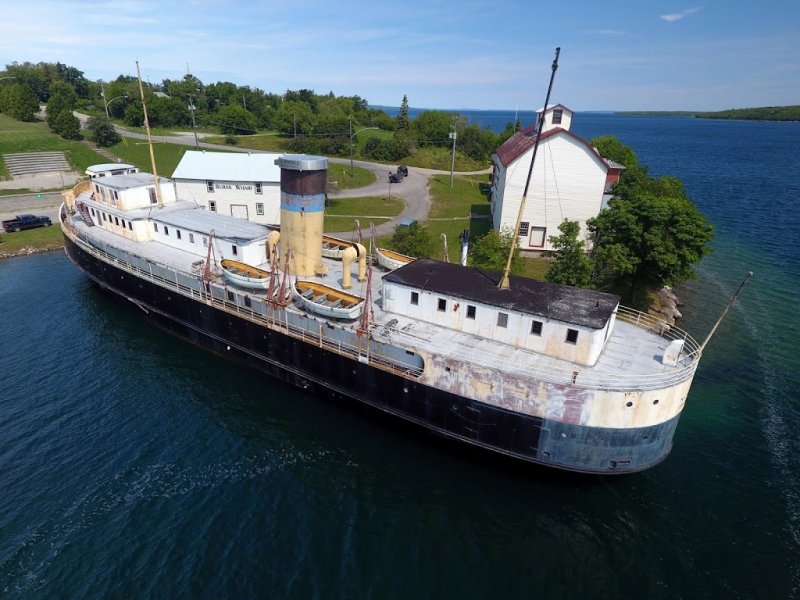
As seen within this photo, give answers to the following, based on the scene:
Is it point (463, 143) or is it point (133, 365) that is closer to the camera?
point (133, 365)

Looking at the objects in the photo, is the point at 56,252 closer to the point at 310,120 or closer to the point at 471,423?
the point at 471,423

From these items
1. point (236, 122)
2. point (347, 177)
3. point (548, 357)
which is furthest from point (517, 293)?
point (236, 122)

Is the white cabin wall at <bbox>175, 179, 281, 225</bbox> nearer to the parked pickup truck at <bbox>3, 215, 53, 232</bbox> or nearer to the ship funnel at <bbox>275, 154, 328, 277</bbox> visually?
the parked pickup truck at <bbox>3, 215, 53, 232</bbox>

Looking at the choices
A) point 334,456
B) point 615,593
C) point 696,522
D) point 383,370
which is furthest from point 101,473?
point 696,522

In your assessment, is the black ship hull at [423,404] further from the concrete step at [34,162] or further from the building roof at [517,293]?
the concrete step at [34,162]

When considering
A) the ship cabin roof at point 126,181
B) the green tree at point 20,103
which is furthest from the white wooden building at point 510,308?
the green tree at point 20,103
